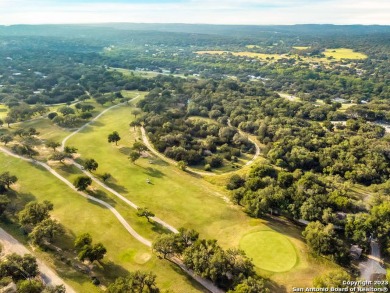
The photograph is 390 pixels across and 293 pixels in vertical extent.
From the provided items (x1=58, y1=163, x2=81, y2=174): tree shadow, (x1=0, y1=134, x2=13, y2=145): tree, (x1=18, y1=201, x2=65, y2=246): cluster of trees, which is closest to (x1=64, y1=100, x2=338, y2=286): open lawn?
(x1=58, y1=163, x2=81, y2=174): tree shadow

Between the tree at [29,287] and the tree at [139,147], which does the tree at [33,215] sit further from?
the tree at [139,147]

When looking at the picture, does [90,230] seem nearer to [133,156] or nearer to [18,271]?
[18,271]

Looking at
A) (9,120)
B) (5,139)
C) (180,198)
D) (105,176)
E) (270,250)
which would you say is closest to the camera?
(270,250)

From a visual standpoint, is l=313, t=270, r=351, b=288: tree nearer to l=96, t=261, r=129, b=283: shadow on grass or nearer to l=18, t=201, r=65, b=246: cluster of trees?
l=96, t=261, r=129, b=283: shadow on grass

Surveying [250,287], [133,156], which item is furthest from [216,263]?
[133,156]

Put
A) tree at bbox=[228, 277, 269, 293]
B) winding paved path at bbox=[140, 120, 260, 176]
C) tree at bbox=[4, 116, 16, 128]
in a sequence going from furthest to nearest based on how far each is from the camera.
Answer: tree at bbox=[4, 116, 16, 128], winding paved path at bbox=[140, 120, 260, 176], tree at bbox=[228, 277, 269, 293]

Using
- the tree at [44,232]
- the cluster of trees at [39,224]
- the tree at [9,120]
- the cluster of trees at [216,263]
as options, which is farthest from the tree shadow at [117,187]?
the tree at [9,120]
